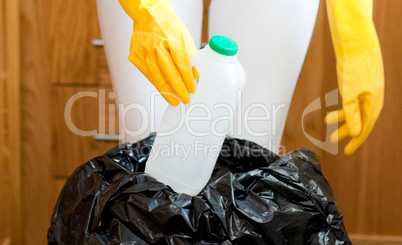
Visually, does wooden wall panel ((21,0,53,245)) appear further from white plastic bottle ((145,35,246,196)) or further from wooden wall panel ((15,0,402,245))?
white plastic bottle ((145,35,246,196))

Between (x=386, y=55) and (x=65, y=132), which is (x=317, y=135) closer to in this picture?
(x=386, y=55)

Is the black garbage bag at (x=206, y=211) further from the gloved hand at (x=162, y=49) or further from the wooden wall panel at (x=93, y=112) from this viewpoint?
the wooden wall panel at (x=93, y=112)

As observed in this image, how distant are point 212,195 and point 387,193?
0.74 metres

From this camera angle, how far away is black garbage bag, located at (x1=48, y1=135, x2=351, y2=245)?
56cm

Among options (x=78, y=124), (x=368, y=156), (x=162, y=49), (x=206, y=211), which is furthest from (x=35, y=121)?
(x=368, y=156)

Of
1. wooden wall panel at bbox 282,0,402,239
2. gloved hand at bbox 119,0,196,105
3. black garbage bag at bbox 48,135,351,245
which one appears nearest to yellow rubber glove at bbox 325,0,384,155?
black garbage bag at bbox 48,135,351,245

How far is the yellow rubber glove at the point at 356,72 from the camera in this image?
27.8 inches

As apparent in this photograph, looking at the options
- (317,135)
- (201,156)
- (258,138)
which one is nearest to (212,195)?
(201,156)

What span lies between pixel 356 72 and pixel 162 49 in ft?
1.04

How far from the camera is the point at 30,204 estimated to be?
1173 millimetres

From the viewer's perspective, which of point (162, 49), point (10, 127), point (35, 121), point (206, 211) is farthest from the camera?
point (35, 121)

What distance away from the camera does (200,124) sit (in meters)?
0.66

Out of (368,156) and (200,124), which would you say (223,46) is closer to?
(200,124)

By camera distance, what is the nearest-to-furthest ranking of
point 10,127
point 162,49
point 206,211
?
point 206,211
point 162,49
point 10,127
